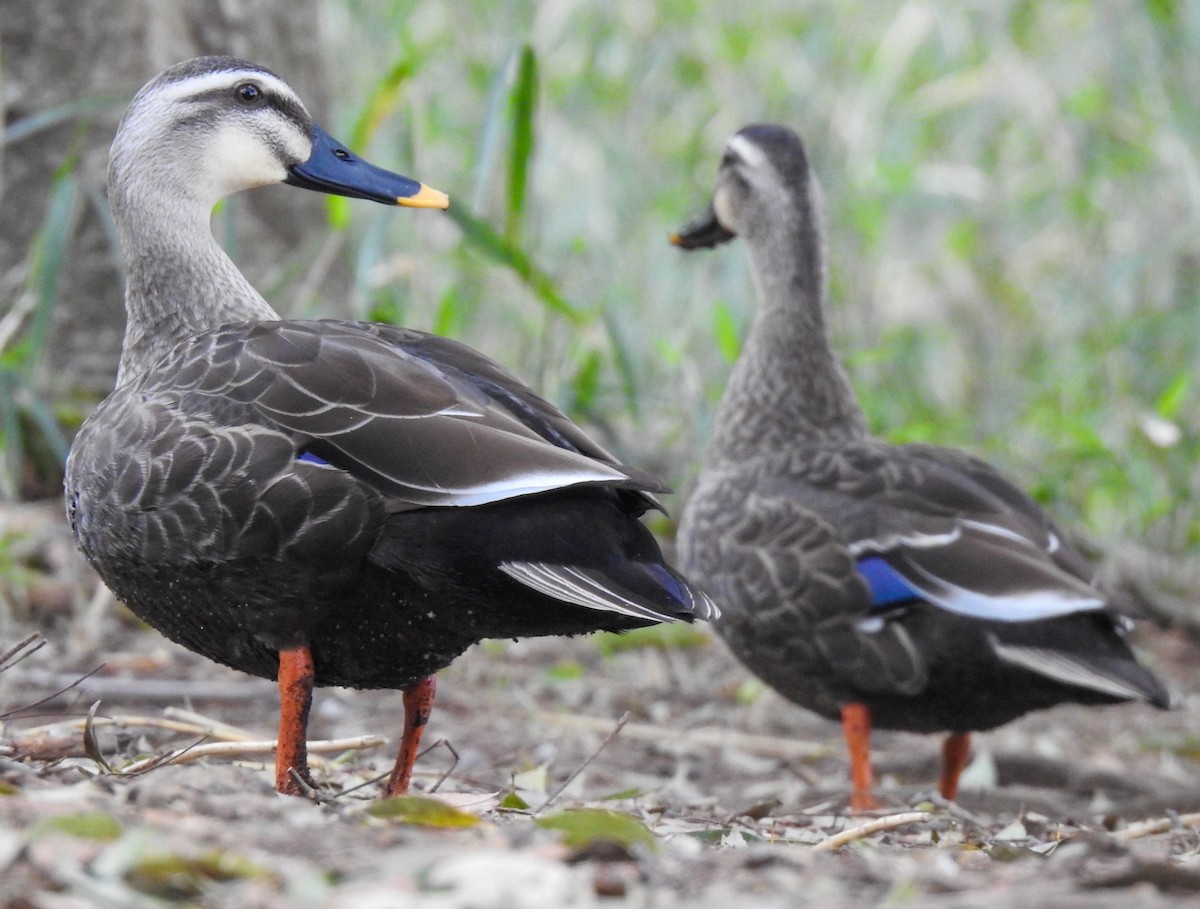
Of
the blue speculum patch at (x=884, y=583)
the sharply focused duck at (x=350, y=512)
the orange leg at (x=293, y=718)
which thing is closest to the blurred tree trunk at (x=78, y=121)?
the blue speculum patch at (x=884, y=583)

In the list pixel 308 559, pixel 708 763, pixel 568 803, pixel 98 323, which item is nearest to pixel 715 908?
pixel 308 559

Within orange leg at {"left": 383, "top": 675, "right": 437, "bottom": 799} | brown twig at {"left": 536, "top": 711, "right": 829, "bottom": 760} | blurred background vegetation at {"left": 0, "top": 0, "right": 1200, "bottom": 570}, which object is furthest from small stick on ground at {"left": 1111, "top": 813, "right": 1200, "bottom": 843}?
blurred background vegetation at {"left": 0, "top": 0, "right": 1200, "bottom": 570}

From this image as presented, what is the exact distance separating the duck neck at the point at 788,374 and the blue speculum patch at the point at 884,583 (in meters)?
0.79

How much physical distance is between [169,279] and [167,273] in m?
0.02

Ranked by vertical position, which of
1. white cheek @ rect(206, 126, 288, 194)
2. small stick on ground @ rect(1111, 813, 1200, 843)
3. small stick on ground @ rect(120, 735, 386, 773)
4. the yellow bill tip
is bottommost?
small stick on ground @ rect(1111, 813, 1200, 843)

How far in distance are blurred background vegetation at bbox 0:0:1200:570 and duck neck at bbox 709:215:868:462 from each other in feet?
2.01

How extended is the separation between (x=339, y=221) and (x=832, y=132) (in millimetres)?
4140

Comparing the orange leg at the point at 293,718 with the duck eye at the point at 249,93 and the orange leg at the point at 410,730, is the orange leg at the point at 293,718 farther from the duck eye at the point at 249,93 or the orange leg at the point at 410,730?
the duck eye at the point at 249,93

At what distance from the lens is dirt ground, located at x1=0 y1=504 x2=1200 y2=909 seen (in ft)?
6.54

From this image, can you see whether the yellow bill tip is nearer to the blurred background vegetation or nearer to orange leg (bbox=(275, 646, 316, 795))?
orange leg (bbox=(275, 646, 316, 795))

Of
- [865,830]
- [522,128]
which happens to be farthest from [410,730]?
[522,128]

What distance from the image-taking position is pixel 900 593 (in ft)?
14.2

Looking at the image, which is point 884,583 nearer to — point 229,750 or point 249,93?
point 229,750

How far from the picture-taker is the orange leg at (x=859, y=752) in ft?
13.6
